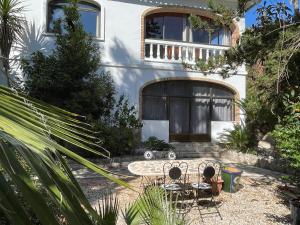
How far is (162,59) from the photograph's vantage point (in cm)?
1698

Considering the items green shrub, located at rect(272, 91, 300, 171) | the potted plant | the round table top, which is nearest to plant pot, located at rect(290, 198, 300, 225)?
green shrub, located at rect(272, 91, 300, 171)

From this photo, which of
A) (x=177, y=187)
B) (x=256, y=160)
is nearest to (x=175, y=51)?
(x=256, y=160)

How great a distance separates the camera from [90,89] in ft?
44.2

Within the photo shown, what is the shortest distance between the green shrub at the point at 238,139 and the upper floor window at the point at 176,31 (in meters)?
4.64

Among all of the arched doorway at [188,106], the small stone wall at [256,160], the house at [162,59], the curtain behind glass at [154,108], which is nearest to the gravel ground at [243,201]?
the small stone wall at [256,160]

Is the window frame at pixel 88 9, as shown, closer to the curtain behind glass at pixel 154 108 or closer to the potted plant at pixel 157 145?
the curtain behind glass at pixel 154 108

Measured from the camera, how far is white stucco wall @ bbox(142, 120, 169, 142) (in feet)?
54.3

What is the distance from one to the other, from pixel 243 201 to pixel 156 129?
843cm

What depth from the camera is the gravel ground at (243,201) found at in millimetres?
7371

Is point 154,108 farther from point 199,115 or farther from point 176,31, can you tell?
point 176,31

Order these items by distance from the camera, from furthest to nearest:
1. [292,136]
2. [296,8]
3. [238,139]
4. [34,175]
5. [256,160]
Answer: [238,139] → [256,160] → [296,8] → [292,136] → [34,175]

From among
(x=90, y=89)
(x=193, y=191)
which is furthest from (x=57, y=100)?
(x=193, y=191)

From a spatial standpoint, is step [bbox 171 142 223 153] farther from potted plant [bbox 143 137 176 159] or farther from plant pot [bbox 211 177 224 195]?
plant pot [bbox 211 177 224 195]

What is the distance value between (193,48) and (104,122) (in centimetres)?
599
